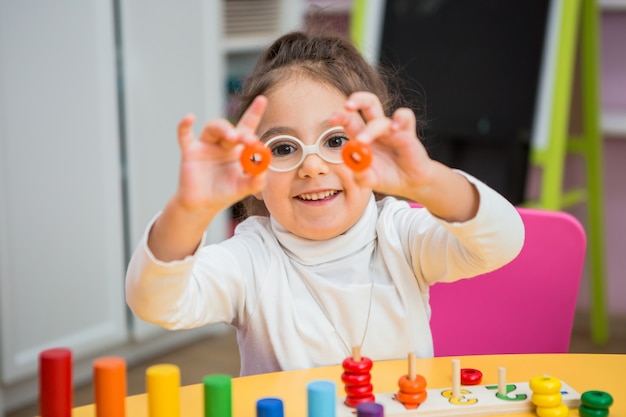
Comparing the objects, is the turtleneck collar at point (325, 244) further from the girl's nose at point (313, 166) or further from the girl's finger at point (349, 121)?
the girl's finger at point (349, 121)

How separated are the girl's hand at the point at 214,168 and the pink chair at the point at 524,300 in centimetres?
43

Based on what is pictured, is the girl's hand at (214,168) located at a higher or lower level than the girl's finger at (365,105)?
lower

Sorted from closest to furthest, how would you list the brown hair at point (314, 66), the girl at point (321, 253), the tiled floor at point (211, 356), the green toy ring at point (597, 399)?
the green toy ring at point (597, 399) → the girl at point (321, 253) → the brown hair at point (314, 66) → the tiled floor at point (211, 356)

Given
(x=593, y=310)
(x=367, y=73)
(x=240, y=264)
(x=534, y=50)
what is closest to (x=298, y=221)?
(x=240, y=264)

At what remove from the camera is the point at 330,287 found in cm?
102

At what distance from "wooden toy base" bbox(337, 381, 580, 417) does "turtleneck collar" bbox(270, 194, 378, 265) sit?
32cm

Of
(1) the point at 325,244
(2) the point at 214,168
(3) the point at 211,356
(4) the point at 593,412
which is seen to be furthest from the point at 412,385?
(3) the point at 211,356

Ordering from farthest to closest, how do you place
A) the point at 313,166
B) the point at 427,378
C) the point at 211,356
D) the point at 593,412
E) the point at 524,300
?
the point at 211,356
the point at 524,300
the point at 313,166
the point at 427,378
the point at 593,412

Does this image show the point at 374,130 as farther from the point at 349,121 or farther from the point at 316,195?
the point at 316,195

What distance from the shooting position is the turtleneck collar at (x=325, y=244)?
1037mm

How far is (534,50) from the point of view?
228 centimetres

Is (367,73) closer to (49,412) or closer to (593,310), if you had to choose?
(49,412)

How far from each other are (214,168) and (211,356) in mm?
1783

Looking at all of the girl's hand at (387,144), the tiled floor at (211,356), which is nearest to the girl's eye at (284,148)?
the girl's hand at (387,144)
